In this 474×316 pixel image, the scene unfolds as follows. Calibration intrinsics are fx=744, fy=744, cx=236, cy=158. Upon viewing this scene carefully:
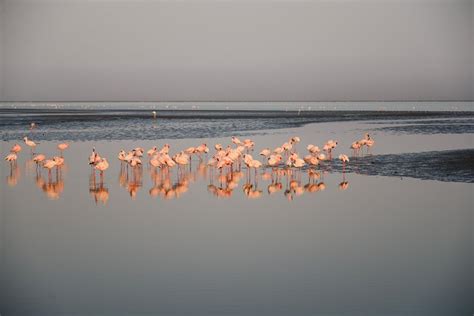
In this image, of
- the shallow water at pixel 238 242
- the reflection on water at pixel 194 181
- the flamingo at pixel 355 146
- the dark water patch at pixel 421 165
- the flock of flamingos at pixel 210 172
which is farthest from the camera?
the flamingo at pixel 355 146

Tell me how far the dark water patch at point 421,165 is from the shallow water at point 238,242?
0.50 feet

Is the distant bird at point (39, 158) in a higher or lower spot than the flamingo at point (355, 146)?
lower

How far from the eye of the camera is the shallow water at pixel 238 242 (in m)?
7.02

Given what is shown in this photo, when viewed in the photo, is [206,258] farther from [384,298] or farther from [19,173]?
[19,173]

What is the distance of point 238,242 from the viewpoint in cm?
910

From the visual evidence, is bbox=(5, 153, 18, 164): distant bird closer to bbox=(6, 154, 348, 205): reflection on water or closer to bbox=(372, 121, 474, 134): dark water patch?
bbox=(6, 154, 348, 205): reflection on water

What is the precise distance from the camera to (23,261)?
8555 mm

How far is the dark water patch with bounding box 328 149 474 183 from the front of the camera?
15000 mm

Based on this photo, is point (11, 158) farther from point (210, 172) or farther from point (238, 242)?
point (238, 242)

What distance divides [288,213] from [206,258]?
2.79 meters

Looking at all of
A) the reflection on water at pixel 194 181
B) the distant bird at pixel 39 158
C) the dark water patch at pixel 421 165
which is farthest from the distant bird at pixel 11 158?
the dark water patch at pixel 421 165

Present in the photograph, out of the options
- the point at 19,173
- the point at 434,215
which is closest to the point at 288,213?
the point at 434,215

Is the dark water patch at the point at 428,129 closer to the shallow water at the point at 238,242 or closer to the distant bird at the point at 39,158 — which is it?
the shallow water at the point at 238,242

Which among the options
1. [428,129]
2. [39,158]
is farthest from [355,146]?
[428,129]
